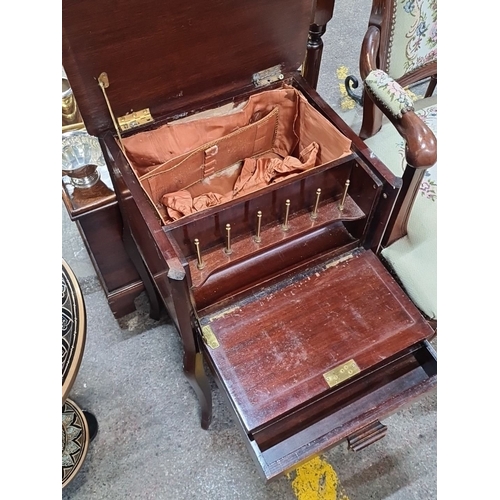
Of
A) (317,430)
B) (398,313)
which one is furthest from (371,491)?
(398,313)

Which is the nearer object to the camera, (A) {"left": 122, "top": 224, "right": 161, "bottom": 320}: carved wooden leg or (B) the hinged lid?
(B) the hinged lid

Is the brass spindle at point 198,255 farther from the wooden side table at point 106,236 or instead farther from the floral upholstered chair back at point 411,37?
the floral upholstered chair back at point 411,37

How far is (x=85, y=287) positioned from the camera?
4.60ft

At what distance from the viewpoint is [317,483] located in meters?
1.13

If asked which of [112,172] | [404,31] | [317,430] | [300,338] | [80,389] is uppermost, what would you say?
[404,31]

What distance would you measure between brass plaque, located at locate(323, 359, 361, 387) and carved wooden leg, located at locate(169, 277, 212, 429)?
0.79ft

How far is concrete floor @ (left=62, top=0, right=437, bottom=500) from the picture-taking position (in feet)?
3.69

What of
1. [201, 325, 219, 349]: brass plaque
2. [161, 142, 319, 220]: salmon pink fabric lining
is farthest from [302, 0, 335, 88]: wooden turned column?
[201, 325, 219, 349]: brass plaque

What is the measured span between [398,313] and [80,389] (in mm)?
816

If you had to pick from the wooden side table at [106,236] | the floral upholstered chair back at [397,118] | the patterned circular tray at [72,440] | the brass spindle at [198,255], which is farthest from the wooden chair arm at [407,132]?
the patterned circular tray at [72,440]

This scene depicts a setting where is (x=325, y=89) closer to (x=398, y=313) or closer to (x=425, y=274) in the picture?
(x=425, y=274)

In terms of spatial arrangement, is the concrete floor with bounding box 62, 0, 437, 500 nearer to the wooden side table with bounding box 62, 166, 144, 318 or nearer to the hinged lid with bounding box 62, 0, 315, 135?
the wooden side table with bounding box 62, 166, 144, 318

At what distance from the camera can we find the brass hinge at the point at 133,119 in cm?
86

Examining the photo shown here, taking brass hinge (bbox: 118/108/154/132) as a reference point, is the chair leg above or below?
below
